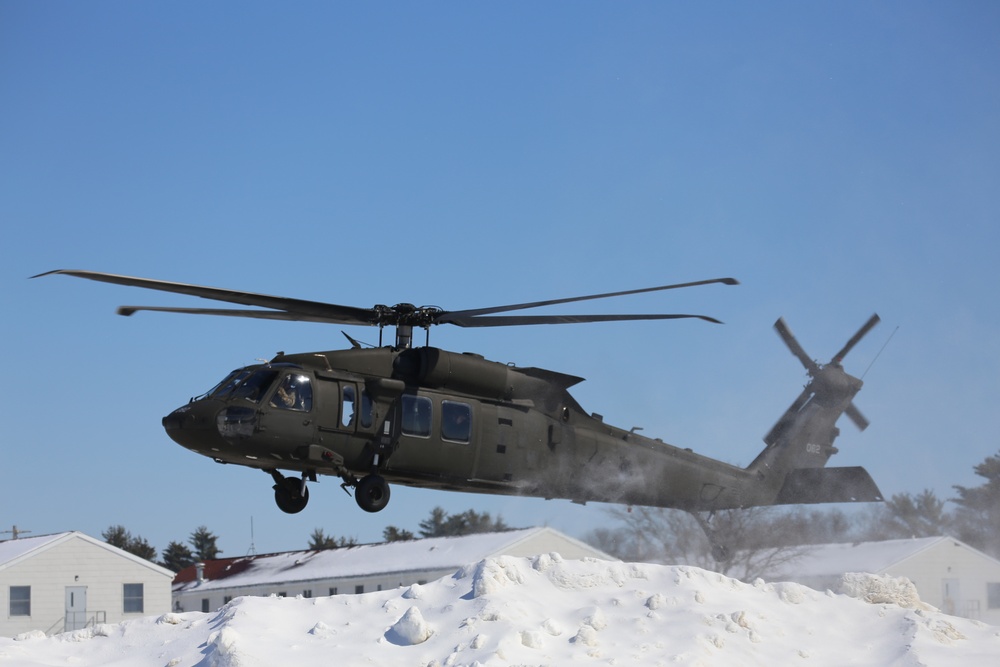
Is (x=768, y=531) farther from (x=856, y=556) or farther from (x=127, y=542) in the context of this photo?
(x=127, y=542)

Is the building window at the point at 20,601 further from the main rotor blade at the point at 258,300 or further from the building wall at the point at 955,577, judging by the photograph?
the building wall at the point at 955,577

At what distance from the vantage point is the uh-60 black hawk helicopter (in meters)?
17.6

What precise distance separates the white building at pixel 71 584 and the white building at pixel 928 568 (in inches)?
999

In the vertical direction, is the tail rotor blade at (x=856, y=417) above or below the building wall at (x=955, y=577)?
above

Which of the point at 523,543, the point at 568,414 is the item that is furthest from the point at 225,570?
the point at 568,414

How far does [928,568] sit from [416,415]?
20.4m

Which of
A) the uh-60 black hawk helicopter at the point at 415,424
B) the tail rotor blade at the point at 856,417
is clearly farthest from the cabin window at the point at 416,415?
the tail rotor blade at the point at 856,417

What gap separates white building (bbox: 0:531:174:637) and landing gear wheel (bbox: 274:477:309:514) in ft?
80.7

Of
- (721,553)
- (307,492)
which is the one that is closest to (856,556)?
(721,553)

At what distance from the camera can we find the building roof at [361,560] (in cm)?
4359

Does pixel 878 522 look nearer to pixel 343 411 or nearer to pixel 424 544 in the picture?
pixel 343 411

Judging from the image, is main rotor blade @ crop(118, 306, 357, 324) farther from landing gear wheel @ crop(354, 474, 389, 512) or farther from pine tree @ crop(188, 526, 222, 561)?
pine tree @ crop(188, 526, 222, 561)

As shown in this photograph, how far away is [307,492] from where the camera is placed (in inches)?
741

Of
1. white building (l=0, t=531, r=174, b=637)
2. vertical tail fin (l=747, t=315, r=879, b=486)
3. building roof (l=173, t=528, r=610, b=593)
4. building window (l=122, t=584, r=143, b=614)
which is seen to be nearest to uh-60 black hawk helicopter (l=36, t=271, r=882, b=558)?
vertical tail fin (l=747, t=315, r=879, b=486)
